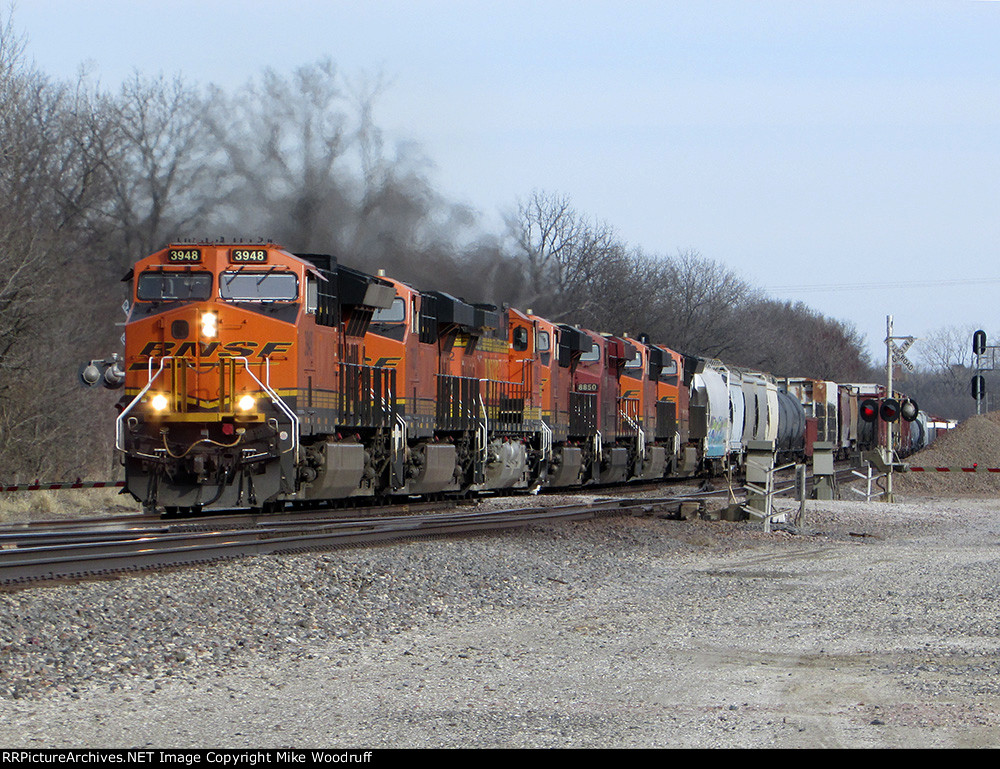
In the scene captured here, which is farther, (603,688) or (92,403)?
(92,403)

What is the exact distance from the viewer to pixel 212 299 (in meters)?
16.1

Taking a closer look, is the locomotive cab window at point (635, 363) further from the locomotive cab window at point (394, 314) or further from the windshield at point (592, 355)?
the locomotive cab window at point (394, 314)

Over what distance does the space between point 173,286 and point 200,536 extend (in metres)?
4.82

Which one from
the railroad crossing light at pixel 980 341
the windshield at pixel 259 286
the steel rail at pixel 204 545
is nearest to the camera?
the steel rail at pixel 204 545

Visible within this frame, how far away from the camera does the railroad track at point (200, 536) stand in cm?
1048

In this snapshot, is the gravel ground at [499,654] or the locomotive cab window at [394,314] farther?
the locomotive cab window at [394,314]

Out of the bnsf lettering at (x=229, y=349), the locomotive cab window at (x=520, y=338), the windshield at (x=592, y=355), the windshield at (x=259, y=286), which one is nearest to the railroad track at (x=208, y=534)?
the bnsf lettering at (x=229, y=349)

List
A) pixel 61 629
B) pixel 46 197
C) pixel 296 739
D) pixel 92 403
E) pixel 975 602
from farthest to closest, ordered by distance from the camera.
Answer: pixel 46 197
pixel 92 403
pixel 975 602
pixel 61 629
pixel 296 739

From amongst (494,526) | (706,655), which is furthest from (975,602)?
(494,526)

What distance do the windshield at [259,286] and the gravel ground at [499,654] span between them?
14.1 feet

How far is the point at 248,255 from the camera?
53.3 feet

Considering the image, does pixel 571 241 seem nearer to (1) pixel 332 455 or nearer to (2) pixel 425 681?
(1) pixel 332 455

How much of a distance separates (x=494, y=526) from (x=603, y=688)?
29.2ft

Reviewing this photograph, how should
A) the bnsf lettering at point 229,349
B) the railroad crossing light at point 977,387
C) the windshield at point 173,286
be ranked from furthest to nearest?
the railroad crossing light at point 977,387 < the windshield at point 173,286 < the bnsf lettering at point 229,349
